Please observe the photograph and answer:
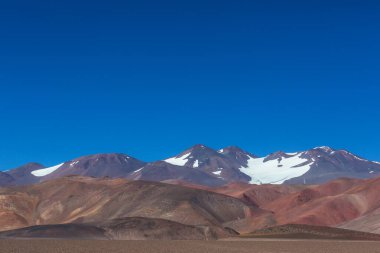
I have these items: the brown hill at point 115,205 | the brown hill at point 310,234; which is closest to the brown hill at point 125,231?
the brown hill at point 310,234

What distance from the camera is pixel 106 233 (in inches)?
4173

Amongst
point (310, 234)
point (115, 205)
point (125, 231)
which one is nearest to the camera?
point (310, 234)

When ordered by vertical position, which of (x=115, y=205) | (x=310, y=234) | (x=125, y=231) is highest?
(x=115, y=205)

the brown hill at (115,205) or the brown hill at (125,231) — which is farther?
the brown hill at (115,205)

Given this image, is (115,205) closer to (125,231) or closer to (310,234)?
(125,231)

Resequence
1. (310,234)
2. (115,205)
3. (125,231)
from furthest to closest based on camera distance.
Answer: (115,205)
(125,231)
(310,234)

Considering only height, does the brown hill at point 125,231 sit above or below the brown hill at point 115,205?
below

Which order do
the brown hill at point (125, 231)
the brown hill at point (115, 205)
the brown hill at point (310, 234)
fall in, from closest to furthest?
the brown hill at point (310, 234)
the brown hill at point (125, 231)
the brown hill at point (115, 205)

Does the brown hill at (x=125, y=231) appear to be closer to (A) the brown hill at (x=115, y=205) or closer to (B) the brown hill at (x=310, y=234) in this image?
(B) the brown hill at (x=310, y=234)

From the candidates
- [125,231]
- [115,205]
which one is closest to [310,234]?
[125,231]

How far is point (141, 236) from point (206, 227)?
41.0 ft

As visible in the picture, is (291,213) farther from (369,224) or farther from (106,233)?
(106,233)

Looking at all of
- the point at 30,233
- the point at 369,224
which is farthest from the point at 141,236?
the point at 369,224

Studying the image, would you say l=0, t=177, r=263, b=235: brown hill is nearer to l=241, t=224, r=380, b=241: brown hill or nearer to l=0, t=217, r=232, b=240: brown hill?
l=0, t=217, r=232, b=240: brown hill
